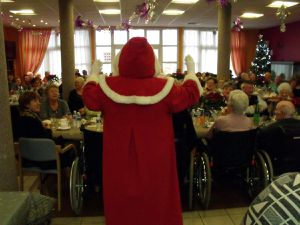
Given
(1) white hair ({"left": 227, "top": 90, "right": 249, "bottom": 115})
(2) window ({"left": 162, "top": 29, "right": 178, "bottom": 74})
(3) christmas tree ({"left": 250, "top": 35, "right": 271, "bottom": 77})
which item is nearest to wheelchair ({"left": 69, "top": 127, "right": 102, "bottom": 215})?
(1) white hair ({"left": 227, "top": 90, "right": 249, "bottom": 115})

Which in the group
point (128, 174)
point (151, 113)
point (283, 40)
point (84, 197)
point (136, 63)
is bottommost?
point (84, 197)

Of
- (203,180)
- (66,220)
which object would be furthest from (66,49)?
(203,180)

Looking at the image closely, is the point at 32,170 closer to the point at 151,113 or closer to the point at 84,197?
the point at 84,197

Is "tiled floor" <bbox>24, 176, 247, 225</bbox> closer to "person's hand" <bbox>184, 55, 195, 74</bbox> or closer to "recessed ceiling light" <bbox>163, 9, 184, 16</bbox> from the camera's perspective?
"person's hand" <bbox>184, 55, 195, 74</bbox>

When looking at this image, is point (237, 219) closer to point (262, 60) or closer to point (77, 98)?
point (77, 98)

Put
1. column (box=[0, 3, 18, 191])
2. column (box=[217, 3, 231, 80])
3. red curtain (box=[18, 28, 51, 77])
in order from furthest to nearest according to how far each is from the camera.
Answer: red curtain (box=[18, 28, 51, 77]), column (box=[217, 3, 231, 80]), column (box=[0, 3, 18, 191])

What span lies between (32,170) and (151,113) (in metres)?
1.65

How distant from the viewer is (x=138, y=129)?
2.13m

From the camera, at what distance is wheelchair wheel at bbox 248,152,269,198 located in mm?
3203

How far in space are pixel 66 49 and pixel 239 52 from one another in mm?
9716

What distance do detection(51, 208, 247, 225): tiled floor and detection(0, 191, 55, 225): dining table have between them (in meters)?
0.66

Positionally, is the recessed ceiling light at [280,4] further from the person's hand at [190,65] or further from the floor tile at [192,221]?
the person's hand at [190,65]

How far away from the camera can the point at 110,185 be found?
2262mm

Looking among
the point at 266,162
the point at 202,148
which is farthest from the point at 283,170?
the point at 202,148
